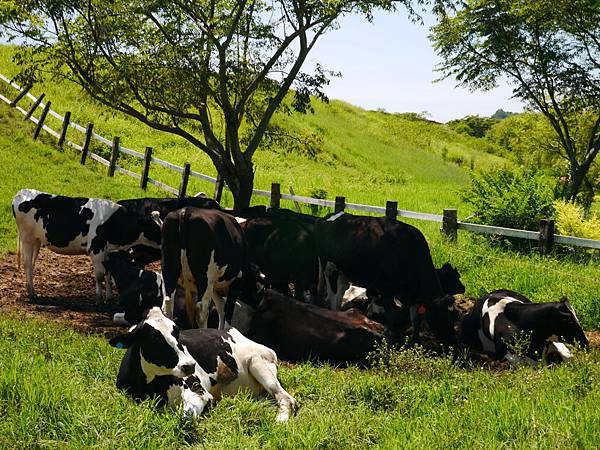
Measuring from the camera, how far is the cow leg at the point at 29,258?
10641mm

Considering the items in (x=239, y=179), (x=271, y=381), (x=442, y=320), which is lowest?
(x=271, y=381)

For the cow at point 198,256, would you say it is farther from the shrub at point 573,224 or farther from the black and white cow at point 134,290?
the shrub at point 573,224

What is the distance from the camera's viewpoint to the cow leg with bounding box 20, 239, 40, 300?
10.6 metres

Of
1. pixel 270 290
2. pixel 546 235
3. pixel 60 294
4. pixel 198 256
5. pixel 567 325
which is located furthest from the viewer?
pixel 546 235

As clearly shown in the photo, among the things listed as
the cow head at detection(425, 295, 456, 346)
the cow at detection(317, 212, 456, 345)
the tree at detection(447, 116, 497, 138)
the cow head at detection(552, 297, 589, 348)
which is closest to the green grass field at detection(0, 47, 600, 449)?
the cow head at detection(552, 297, 589, 348)

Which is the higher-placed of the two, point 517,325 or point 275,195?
point 275,195

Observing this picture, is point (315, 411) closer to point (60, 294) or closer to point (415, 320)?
point (415, 320)

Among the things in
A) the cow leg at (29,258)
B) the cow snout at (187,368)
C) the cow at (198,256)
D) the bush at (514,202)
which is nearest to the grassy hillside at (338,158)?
the bush at (514,202)

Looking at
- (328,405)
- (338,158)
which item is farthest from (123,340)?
(338,158)

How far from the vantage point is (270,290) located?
9.38m

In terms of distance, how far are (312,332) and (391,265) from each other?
86.5 inches

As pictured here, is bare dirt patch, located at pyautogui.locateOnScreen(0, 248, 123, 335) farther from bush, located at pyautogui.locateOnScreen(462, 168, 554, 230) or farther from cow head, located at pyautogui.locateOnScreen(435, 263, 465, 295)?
bush, located at pyautogui.locateOnScreen(462, 168, 554, 230)

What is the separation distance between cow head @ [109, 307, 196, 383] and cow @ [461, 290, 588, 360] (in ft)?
14.2

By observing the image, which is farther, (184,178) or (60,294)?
(184,178)
